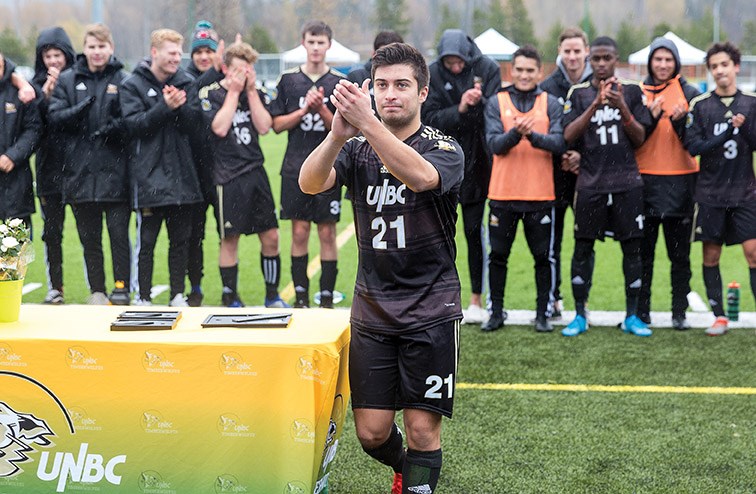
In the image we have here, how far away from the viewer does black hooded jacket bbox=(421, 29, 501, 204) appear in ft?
24.5

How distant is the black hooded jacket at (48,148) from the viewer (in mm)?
7684

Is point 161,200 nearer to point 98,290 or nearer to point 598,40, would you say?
point 98,290

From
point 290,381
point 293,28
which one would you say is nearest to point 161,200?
point 290,381

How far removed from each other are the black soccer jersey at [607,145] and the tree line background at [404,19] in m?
23.7

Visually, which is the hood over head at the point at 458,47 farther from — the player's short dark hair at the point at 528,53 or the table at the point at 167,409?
the table at the point at 167,409

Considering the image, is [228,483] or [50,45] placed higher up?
[50,45]

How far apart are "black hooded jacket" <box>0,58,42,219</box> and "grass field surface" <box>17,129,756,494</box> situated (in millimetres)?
1299

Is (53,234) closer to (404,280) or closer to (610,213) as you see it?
(610,213)

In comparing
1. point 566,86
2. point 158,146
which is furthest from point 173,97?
point 566,86

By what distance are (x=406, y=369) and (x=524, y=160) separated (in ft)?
12.3

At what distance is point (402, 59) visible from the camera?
3.53 m

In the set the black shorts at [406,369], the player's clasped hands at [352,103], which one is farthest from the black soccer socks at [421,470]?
the player's clasped hands at [352,103]

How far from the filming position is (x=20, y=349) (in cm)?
379

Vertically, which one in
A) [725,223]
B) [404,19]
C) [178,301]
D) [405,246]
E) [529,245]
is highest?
[404,19]
